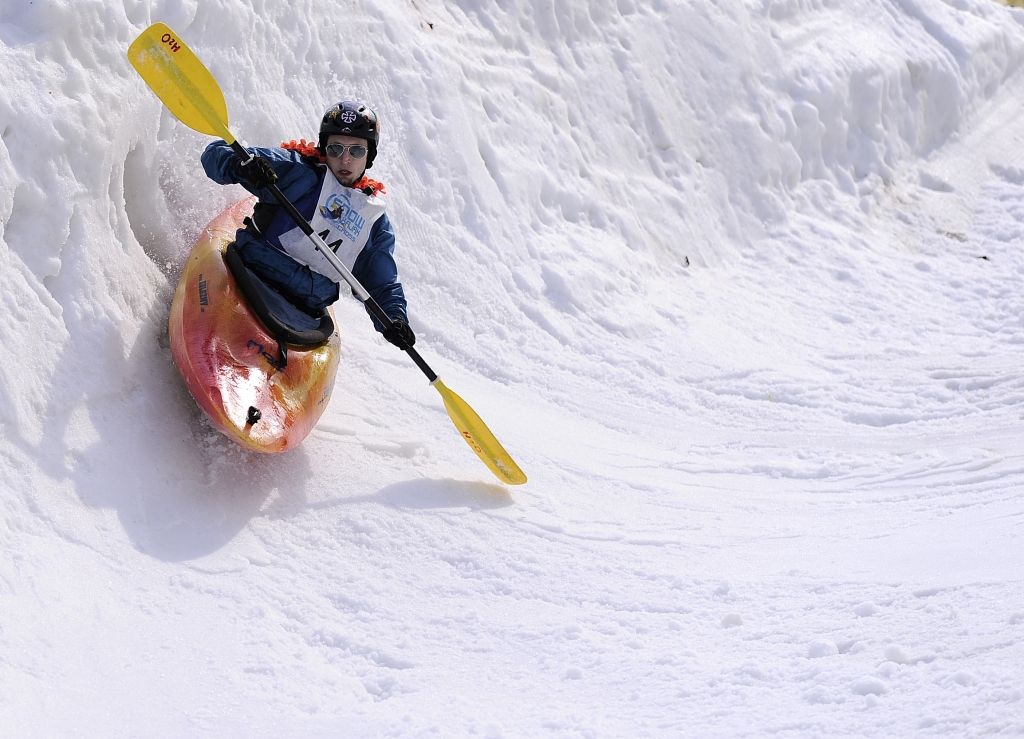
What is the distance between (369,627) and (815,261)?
19.7ft

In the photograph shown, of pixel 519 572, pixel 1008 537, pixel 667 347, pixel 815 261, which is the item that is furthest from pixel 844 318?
pixel 519 572

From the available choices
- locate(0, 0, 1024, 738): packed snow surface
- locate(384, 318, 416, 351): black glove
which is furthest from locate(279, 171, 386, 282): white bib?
locate(0, 0, 1024, 738): packed snow surface

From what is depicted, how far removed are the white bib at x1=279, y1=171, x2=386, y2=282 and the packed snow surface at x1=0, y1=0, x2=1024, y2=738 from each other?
2.14 feet

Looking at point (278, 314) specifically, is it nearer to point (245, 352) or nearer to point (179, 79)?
point (245, 352)

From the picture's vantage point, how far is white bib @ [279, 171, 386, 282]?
437 cm

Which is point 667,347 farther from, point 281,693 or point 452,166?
point 281,693

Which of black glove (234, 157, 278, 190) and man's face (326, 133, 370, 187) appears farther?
man's face (326, 133, 370, 187)

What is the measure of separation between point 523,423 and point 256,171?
2069 millimetres

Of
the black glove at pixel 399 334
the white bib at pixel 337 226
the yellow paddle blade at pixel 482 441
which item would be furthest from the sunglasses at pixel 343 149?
the yellow paddle blade at pixel 482 441

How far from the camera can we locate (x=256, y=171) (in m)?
4.08

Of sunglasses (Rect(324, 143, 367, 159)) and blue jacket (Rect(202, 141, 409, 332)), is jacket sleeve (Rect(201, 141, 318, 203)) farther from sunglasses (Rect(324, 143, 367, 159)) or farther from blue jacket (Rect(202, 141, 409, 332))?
sunglasses (Rect(324, 143, 367, 159))

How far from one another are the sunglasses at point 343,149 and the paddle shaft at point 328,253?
28cm

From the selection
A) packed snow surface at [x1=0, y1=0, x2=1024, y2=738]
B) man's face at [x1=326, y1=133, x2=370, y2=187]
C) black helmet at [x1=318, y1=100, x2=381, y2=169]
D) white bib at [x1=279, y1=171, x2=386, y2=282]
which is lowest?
packed snow surface at [x1=0, y1=0, x2=1024, y2=738]

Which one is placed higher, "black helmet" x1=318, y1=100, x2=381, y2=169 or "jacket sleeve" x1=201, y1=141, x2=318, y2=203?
"black helmet" x1=318, y1=100, x2=381, y2=169
